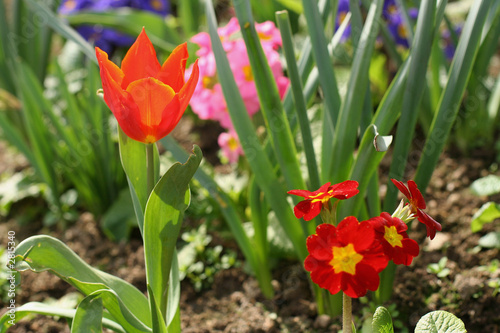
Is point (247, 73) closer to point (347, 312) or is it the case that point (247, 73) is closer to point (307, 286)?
point (307, 286)

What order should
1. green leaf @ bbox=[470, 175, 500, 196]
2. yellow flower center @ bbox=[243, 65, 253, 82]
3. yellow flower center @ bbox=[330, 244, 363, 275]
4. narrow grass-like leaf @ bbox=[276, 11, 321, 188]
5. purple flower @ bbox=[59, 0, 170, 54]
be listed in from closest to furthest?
yellow flower center @ bbox=[330, 244, 363, 275] → narrow grass-like leaf @ bbox=[276, 11, 321, 188] → green leaf @ bbox=[470, 175, 500, 196] → yellow flower center @ bbox=[243, 65, 253, 82] → purple flower @ bbox=[59, 0, 170, 54]

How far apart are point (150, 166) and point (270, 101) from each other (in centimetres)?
30

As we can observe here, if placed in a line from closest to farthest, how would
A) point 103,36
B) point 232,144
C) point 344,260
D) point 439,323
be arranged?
point 344,260 < point 439,323 < point 232,144 < point 103,36

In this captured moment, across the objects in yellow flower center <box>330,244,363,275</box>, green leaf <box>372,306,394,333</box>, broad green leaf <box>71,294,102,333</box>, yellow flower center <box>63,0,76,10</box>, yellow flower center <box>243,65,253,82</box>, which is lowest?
green leaf <box>372,306,394,333</box>

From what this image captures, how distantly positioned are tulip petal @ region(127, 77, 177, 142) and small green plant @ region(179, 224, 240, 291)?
69 centimetres

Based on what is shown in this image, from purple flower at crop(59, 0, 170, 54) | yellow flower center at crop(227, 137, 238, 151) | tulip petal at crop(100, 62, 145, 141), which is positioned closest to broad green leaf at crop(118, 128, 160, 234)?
tulip petal at crop(100, 62, 145, 141)

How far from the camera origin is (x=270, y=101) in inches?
42.1

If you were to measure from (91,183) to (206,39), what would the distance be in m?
0.58

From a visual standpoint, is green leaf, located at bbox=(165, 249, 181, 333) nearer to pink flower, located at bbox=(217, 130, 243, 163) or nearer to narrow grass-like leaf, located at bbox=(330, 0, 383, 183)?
narrow grass-like leaf, located at bbox=(330, 0, 383, 183)

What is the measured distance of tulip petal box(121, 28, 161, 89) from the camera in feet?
2.75

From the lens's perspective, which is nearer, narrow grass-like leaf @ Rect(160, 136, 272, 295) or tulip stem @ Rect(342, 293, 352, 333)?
tulip stem @ Rect(342, 293, 352, 333)

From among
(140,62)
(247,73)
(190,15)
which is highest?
(190,15)

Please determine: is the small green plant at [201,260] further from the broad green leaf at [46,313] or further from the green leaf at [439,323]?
the green leaf at [439,323]

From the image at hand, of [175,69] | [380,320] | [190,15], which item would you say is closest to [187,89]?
[175,69]
